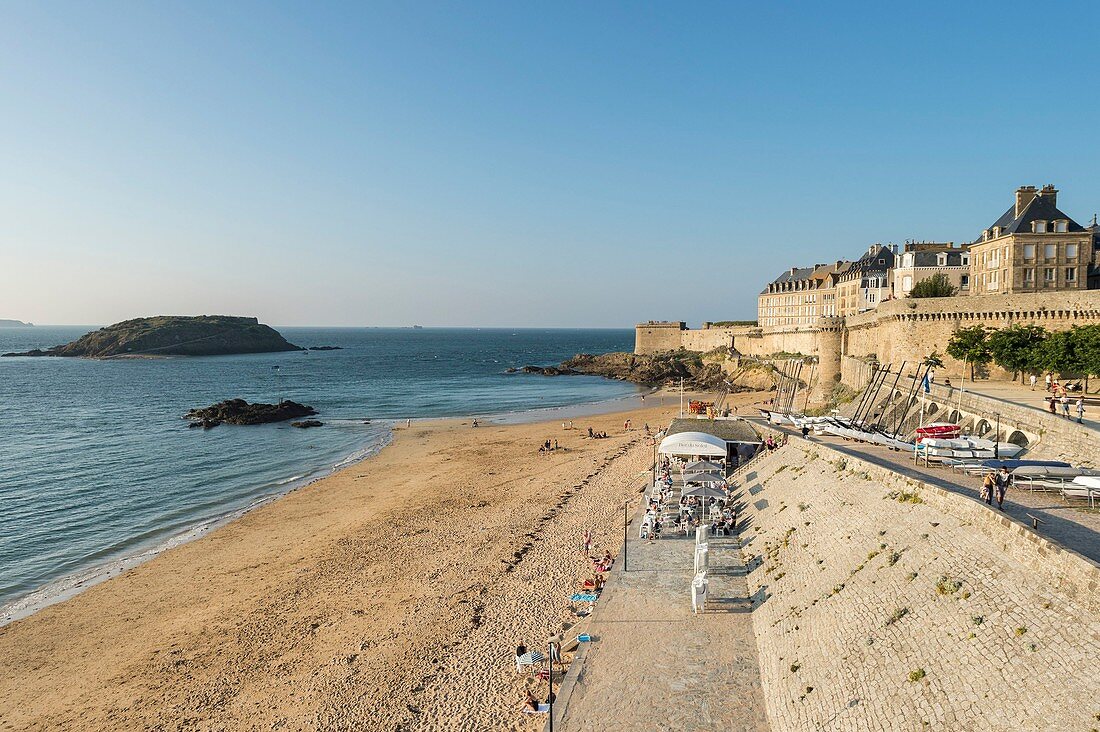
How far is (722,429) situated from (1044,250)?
75.8ft

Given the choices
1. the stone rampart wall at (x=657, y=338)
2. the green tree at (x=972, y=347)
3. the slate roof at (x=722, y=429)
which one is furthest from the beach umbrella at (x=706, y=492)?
the stone rampart wall at (x=657, y=338)

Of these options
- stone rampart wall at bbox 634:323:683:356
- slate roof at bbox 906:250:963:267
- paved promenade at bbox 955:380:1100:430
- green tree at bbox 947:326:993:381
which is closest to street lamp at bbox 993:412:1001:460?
paved promenade at bbox 955:380:1100:430

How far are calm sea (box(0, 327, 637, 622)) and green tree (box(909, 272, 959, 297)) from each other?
98.9 ft

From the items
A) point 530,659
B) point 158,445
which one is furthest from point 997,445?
point 158,445

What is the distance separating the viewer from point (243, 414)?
48969mm

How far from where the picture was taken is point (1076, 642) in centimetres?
721

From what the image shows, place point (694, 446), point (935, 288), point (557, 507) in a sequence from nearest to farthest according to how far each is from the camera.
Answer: point (694, 446) → point (557, 507) → point (935, 288)

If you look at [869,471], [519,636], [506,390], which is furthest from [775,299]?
[519,636]

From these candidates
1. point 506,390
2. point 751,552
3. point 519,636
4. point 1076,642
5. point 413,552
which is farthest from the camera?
point 506,390

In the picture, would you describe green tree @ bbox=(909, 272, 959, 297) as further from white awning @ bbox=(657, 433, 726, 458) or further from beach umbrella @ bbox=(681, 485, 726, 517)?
beach umbrella @ bbox=(681, 485, 726, 517)

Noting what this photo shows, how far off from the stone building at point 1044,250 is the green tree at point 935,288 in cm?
554

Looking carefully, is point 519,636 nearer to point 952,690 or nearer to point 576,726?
point 576,726

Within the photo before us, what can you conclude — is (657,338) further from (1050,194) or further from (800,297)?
(1050,194)

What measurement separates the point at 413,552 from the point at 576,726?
11351 mm
